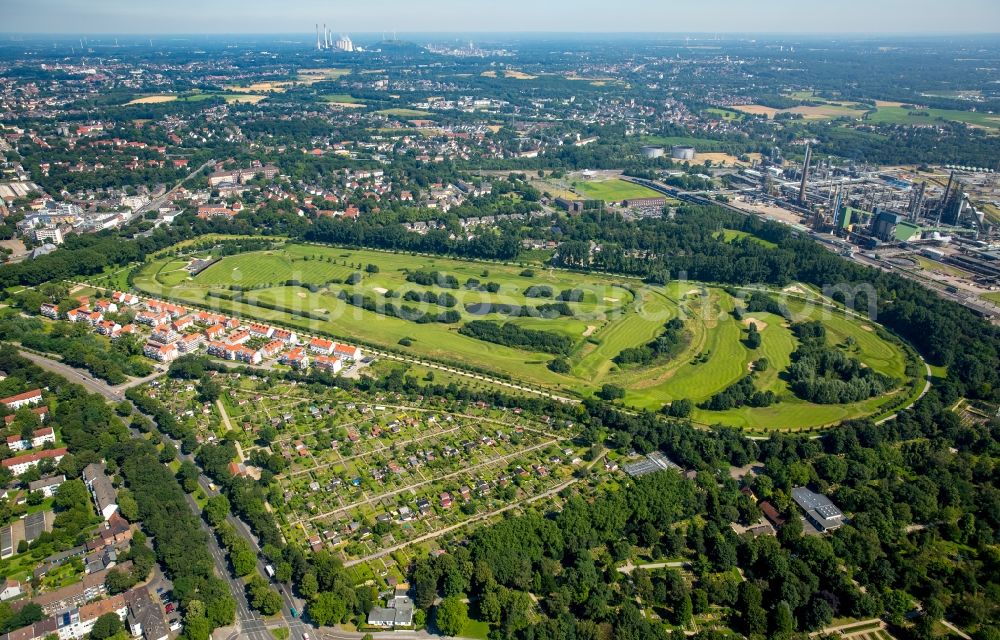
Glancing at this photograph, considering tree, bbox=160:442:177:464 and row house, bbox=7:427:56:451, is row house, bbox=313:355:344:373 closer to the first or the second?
tree, bbox=160:442:177:464

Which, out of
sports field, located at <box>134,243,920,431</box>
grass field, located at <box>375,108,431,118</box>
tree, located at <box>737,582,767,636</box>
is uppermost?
grass field, located at <box>375,108,431,118</box>

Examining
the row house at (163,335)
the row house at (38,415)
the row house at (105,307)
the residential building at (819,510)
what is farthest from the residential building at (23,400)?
the residential building at (819,510)

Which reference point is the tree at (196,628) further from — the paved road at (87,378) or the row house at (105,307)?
the row house at (105,307)

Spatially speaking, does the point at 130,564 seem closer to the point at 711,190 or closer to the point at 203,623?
the point at 203,623

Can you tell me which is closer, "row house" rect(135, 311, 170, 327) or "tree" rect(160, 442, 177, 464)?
"tree" rect(160, 442, 177, 464)

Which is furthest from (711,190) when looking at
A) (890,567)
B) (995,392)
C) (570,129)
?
(890,567)

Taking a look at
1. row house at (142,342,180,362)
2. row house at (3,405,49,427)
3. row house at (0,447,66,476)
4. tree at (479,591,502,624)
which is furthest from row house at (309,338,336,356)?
tree at (479,591,502,624)

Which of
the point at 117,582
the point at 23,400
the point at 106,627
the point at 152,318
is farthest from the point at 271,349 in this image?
the point at 106,627

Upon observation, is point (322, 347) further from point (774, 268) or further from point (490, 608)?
point (774, 268)
